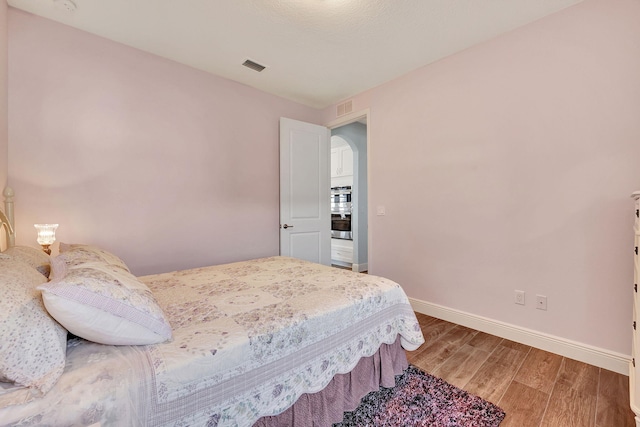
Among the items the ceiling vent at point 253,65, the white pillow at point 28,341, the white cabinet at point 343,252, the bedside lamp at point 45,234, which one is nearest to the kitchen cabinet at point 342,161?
the white cabinet at point 343,252

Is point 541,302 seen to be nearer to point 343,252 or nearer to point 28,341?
point 28,341

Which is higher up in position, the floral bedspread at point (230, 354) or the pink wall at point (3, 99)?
the pink wall at point (3, 99)

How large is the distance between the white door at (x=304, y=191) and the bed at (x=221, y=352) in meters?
1.70

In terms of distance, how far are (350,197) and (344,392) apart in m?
3.88

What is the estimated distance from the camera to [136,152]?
252 cm

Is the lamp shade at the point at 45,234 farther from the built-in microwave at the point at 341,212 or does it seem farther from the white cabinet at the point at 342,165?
the white cabinet at the point at 342,165

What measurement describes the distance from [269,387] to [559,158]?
8.11ft

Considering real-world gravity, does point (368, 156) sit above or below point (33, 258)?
above

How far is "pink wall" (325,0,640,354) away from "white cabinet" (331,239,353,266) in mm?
2076

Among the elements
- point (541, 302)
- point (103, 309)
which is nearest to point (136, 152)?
point (103, 309)

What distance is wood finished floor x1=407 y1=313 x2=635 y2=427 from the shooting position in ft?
4.72

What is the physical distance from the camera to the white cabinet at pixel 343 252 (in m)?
5.14

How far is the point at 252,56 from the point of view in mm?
2646

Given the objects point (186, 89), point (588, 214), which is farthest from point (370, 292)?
point (186, 89)
